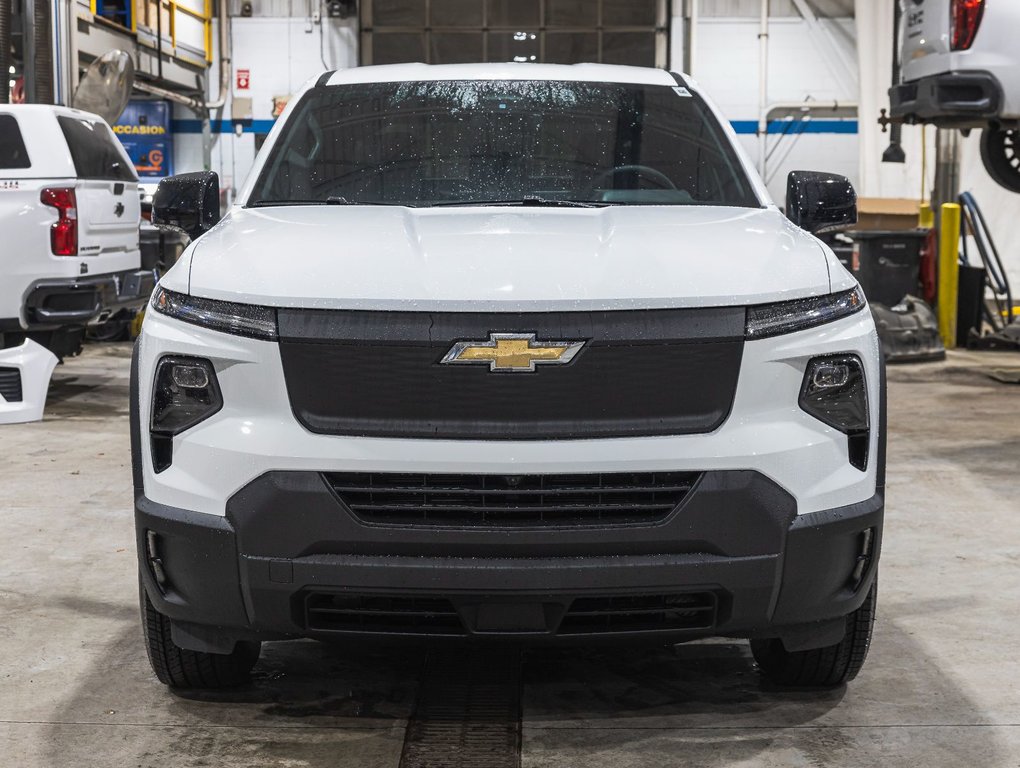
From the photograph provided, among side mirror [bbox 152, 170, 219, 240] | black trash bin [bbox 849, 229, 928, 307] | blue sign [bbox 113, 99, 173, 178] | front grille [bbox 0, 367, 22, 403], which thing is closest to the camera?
side mirror [bbox 152, 170, 219, 240]

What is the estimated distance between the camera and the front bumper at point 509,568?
105 inches

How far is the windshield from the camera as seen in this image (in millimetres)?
3744

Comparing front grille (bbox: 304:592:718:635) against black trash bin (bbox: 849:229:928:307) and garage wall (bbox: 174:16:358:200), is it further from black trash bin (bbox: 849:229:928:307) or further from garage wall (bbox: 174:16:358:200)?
garage wall (bbox: 174:16:358:200)

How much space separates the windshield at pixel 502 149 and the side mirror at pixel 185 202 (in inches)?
5.4

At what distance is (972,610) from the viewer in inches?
166

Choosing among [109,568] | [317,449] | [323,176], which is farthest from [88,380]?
[317,449]

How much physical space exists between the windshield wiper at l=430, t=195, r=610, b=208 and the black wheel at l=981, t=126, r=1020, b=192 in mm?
7749

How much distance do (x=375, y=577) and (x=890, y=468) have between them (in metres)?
4.63

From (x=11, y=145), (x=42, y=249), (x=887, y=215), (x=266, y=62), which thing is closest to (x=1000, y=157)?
(x=887, y=215)

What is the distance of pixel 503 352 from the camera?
2689 millimetres

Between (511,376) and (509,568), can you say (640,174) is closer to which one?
(511,376)

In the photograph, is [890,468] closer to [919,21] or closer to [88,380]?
[919,21]

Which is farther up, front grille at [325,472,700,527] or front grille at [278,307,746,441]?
front grille at [278,307,746,441]

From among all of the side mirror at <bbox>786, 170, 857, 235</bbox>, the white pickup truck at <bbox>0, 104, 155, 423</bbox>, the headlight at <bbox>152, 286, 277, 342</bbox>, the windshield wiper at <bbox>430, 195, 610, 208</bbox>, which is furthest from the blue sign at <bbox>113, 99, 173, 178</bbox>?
the headlight at <bbox>152, 286, 277, 342</bbox>
